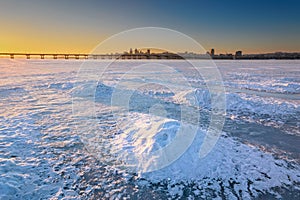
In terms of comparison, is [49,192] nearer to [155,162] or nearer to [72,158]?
[72,158]

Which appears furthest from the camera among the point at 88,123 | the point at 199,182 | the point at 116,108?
the point at 116,108

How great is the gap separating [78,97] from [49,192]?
25.5ft

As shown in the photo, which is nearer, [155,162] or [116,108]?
[155,162]

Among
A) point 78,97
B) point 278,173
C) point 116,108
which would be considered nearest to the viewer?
point 278,173

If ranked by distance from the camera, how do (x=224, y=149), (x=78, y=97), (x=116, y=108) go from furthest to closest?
1. (x=78, y=97)
2. (x=116, y=108)
3. (x=224, y=149)

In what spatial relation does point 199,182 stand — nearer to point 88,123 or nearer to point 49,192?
point 49,192

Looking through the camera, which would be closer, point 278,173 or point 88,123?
point 278,173

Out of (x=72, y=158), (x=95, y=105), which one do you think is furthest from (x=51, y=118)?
(x=72, y=158)

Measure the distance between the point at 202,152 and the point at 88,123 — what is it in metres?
3.80

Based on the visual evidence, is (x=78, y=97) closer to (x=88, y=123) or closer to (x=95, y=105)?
(x=95, y=105)

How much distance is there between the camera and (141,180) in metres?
3.77

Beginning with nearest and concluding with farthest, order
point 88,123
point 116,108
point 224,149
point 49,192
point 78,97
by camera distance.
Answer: point 49,192 < point 224,149 < point 88,123 < point 116,108 < point 78,97

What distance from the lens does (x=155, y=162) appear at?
13.4 ft

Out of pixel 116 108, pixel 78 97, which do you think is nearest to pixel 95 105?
pixel 116 108
